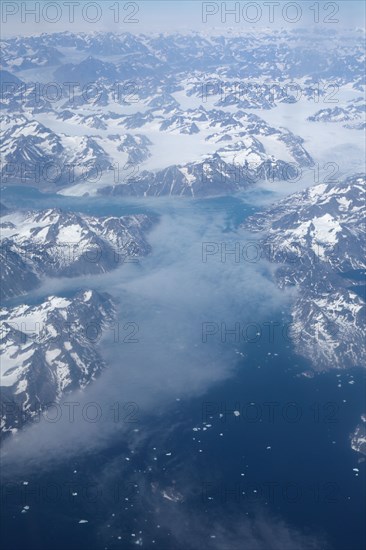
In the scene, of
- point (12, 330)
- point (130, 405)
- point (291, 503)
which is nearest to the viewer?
point (291, 503)

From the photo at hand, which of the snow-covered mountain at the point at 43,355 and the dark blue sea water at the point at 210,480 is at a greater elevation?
the snow-covered mountain at the point at 43,355

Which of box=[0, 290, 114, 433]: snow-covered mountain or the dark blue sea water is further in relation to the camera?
box=[0, 290, 114, 433]: snow-covered mountain

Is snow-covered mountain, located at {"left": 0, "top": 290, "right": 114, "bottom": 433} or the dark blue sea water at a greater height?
snow-covered mountain, located at {"left": 0, "top": 290, "right": 114, "bottom": 433}

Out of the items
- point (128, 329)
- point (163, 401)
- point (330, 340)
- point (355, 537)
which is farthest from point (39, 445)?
point (330, 340)

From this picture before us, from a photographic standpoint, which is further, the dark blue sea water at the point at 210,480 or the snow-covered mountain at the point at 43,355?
the snow-covered mountain at the point at 43,355

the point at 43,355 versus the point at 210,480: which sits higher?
A: the point at 43,355

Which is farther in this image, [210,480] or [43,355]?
[43,355]

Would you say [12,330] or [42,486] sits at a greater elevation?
[12,330]

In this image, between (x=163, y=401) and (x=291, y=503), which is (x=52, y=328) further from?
(x=291, y=503)
